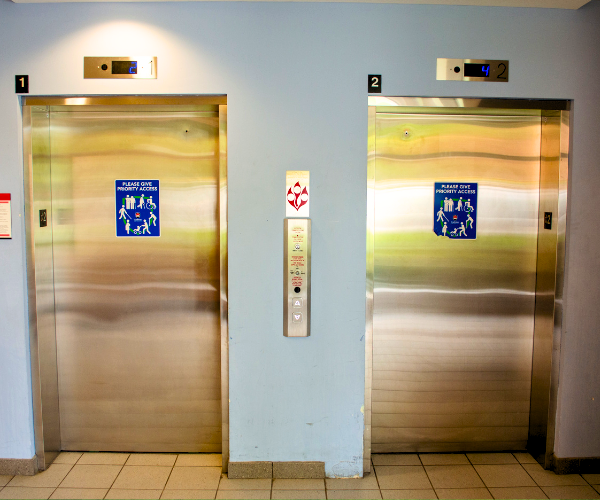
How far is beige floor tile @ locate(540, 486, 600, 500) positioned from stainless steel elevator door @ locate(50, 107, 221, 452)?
219cm

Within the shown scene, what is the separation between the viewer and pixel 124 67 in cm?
272

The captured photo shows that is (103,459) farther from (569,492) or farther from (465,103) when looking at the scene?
(465,103)

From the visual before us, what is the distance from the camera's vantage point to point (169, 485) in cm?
283

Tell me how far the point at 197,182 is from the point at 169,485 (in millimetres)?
1957

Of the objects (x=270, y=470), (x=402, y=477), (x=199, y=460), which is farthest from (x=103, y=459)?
(x=402, y=477)

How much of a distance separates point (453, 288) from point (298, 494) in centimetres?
168

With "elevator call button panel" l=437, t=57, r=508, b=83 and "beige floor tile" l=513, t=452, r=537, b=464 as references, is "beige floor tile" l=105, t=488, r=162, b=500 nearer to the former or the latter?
"beige floor tile" l=513, t=452, r=537, b=464

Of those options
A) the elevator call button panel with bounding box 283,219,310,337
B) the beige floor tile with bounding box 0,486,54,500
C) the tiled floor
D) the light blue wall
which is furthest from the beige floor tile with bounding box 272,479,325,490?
the beige floor tile with bounding box 0,486,54,500

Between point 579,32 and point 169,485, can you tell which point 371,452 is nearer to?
point 169,485

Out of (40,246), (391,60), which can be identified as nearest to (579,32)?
(391,60)

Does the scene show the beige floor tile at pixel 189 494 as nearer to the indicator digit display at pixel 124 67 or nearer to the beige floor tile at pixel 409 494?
the beige floor tile at pixel 409 494

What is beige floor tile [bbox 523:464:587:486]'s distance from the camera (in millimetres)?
2886

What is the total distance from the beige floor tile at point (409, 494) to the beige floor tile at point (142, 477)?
4.57 ft

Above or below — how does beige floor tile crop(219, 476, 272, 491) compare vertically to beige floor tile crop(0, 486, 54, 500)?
below
